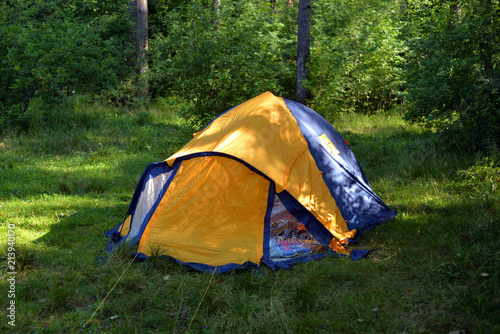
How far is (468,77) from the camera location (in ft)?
22.1

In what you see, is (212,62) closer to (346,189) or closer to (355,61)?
(355,61)

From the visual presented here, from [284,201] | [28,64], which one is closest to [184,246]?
[284,201]

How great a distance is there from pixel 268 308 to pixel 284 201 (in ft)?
4.82

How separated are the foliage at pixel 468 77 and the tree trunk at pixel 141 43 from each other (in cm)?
865

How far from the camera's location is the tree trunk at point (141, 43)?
1323 cm

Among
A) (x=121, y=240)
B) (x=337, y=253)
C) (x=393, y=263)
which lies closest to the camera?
(x=393, y=263)

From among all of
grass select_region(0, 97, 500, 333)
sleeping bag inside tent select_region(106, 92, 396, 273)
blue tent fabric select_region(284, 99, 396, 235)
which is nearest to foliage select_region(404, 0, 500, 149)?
grass select_region(0, 97, 500, 333)

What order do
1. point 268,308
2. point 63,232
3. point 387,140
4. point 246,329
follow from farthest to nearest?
point 387,140
point 63,232
point 268,308
point 246,329

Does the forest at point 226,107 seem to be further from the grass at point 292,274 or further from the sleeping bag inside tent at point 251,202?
the sleeping bag inside tent at point 251,202

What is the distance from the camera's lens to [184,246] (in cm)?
462

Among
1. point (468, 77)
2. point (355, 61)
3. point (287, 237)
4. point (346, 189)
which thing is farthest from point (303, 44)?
point (287, 237)

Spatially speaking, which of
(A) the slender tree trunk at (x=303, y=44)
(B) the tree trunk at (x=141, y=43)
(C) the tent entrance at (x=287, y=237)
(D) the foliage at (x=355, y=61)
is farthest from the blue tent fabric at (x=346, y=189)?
(B) the tree trunk at (x=141, y=43)

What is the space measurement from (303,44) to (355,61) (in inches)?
75.0

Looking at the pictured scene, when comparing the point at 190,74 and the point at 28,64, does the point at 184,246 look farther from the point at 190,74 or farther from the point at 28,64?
the point at 28,64
